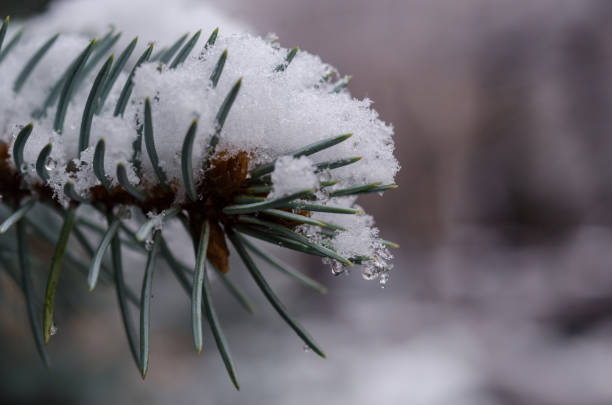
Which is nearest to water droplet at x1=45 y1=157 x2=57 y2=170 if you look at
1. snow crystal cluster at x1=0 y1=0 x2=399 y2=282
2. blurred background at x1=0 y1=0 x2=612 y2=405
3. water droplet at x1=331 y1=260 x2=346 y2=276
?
snow crystal cluster at x1=0 y1=0 x2=399 y2=282

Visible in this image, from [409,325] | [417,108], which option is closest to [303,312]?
[409,325]

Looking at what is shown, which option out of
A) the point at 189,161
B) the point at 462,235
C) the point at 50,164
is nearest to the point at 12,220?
the point at 50,164

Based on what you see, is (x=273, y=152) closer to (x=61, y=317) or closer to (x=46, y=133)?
(x=46, y=133)

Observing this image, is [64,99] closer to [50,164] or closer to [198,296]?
[50,164]

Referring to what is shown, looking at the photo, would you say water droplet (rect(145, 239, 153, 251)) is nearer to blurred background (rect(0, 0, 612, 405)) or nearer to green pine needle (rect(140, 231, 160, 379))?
green pine needle (rect(140, 231, 160, 379))

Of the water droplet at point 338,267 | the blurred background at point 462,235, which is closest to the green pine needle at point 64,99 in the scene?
the water droplet at point 338,267

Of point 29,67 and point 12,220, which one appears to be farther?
point 29,67
